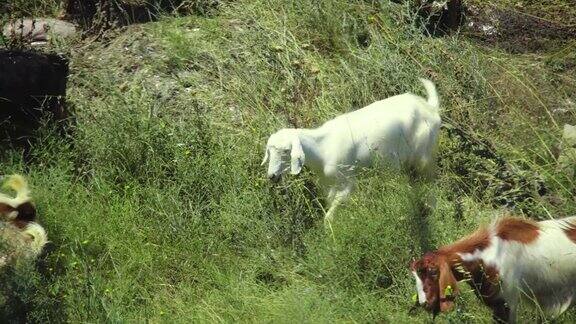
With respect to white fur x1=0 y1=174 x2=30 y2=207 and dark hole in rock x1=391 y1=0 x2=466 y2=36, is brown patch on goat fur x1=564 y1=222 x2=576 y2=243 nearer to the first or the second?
white fur x1=0 y1=174 x2=30 y2=207

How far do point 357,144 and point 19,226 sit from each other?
2.25 metres

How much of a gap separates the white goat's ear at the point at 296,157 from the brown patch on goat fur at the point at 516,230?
1552mm

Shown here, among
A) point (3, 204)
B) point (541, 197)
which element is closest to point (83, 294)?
→ point (3, 204)

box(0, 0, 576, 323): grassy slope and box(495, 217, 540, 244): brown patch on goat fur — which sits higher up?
box(495, 217, 540, 244): brown patch on goat fur

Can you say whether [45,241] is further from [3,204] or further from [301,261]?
[301,261]

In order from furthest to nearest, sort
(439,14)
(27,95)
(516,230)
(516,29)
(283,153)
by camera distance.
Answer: (516,29)
(439,14)
(27,95)
(283,153)
(516,230)

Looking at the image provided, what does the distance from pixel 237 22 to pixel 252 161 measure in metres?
2.22

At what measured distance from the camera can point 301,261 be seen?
20.0 feet

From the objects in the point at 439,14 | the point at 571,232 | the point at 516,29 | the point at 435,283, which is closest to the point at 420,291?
the point at 435,283

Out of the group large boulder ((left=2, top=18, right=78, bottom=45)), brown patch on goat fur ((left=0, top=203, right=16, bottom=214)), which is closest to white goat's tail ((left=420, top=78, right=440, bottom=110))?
brown patch on goat fur ((left=0, top=203, right=16, bottom=214))

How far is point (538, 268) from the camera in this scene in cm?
498

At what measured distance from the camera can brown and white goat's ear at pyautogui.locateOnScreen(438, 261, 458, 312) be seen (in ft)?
15.5

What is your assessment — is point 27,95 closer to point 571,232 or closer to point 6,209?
point 6,209

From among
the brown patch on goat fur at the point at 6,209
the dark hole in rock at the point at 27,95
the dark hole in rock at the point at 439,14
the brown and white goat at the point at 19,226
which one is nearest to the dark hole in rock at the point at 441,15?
the dark hole in rock at the point at 439,14
